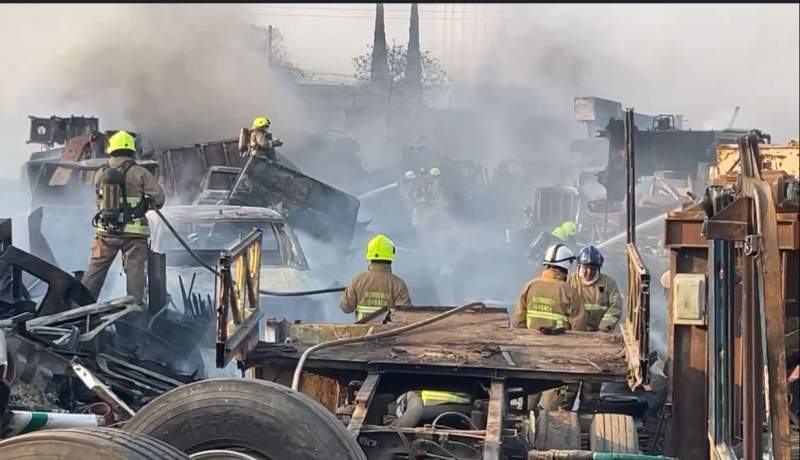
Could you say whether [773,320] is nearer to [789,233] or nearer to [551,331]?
[551,331]

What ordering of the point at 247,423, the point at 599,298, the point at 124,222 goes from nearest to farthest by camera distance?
the point at 247,423
the point at 599,298
the point at 124,222

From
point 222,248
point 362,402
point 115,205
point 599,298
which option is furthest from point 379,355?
point 222,248

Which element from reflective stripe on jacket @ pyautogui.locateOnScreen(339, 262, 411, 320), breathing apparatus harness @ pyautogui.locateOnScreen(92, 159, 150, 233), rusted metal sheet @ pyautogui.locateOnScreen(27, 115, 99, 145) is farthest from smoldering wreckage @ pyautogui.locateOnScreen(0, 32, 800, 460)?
rusted metal sheet @ pyautogui.locateOnScreen(27, 115, 99, 145)

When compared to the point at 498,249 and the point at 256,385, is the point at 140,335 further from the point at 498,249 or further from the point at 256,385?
the point at 498,249

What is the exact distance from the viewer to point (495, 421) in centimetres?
464

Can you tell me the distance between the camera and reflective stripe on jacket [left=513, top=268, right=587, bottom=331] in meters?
7.03

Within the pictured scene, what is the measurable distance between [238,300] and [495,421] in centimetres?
170

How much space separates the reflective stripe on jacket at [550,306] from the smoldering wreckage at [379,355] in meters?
0.21

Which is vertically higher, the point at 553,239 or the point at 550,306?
the point at 553,239

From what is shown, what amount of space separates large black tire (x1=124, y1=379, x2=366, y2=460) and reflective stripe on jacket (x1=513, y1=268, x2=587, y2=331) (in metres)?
3.39

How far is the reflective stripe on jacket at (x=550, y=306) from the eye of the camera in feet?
23.1

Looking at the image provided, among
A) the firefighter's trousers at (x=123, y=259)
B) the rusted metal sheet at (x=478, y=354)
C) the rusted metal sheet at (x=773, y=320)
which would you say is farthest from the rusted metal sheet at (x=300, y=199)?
the rusted metal sheet at (x=773, y=320)

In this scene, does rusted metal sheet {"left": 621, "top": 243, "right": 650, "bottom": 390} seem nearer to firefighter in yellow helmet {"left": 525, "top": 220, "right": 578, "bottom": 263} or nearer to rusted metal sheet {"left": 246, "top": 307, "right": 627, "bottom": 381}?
rusted metal sheet {"left": 246, "top": 307, "right": 627, "bottom": 381}

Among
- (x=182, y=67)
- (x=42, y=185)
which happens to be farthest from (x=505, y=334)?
(x=182, y=67)
